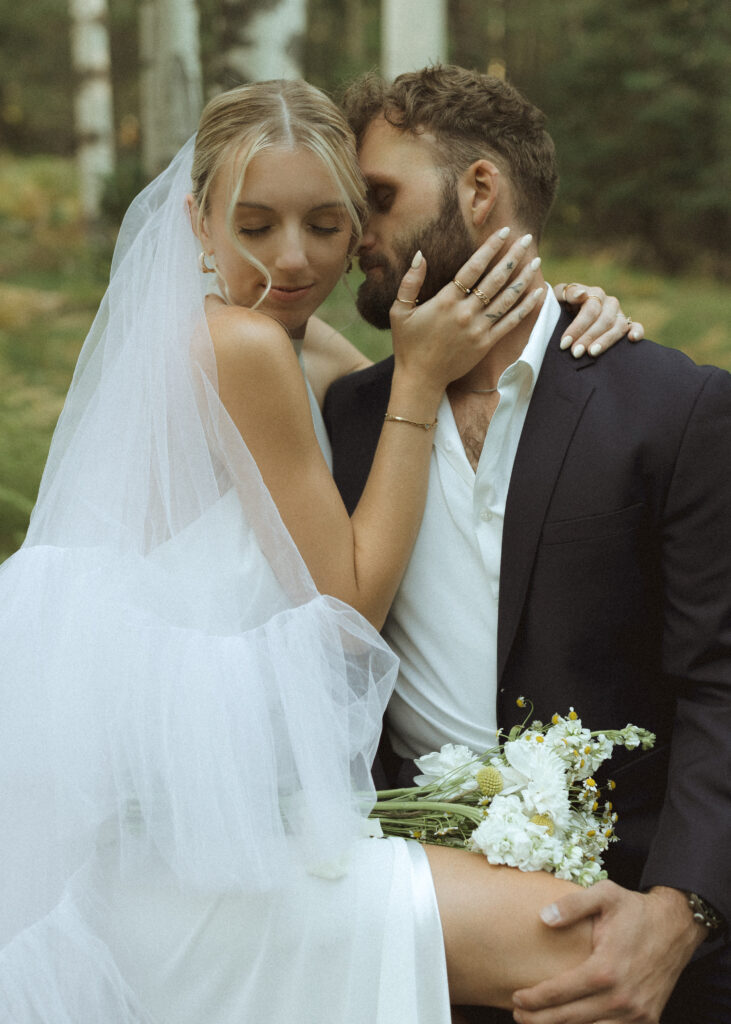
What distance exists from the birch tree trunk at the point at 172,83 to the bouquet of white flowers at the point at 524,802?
3.25 meters

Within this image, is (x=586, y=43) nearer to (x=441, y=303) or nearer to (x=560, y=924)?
(x=441, y=303)

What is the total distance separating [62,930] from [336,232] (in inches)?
63.0

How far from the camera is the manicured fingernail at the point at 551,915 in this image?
192cm

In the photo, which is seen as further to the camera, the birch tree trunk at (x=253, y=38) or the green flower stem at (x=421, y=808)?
the birch tree trunk at (x=253, y=38)

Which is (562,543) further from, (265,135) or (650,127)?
(650,127)

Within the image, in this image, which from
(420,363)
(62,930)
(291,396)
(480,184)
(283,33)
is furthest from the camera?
(283,33)

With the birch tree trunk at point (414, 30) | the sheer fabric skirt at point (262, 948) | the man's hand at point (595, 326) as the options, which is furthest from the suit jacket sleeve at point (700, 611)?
the birch tree trunk at point (414, 30)

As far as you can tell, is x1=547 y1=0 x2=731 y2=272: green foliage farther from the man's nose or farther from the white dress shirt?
the white dress shirt

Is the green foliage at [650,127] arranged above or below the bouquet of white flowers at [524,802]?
above

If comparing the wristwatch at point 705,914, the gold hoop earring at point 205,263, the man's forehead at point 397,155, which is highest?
the man's forehead at point 397,155

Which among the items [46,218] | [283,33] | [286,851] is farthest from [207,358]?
[46,218]

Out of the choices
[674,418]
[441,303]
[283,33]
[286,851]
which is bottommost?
[286,851]

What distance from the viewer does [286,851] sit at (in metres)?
1.91

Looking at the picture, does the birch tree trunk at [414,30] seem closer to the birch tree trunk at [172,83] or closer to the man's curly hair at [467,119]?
the birch tree trunk at [172,83]
